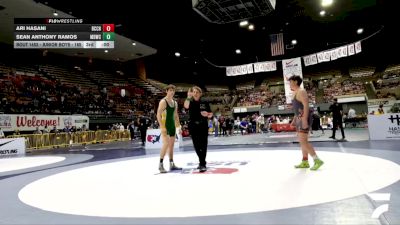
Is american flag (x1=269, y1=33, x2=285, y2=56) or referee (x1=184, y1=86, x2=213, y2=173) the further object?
american flag (x1=269, y1=33, x2=285, y2=56)

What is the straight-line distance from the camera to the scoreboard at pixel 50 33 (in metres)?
9.44

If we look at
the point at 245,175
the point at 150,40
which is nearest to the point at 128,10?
the point at 150,40

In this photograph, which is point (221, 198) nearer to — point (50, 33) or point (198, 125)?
point (198, 125)

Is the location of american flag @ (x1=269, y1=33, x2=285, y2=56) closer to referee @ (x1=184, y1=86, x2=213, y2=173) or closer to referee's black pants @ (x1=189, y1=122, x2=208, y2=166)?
referee @ (x1=184, y1=86, x2=213, y2=173)

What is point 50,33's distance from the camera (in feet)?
31.0

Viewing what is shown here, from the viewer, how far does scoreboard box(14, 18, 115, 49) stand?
944 cm

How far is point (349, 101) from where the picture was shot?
32.6 metres

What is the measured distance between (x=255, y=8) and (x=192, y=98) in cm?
732

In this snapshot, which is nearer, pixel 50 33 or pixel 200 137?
pixel 200 137

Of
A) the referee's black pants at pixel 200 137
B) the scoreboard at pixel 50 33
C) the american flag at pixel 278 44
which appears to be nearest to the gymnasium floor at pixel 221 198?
the referee's black pants at pixel 200 137

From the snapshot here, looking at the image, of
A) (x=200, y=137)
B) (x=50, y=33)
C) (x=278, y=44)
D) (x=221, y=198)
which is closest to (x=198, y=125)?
(x=200, y=137)

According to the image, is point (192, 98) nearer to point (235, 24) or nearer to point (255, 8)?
point (255, 8)

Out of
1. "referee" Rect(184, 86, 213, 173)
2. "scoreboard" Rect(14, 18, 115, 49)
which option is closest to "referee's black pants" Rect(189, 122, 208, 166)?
"referee" Rect(184, 86, 213, 173)

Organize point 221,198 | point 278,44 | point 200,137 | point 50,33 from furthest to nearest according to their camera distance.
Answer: point 278,44 → point 50,33 → point 200,137 → point 221,198
